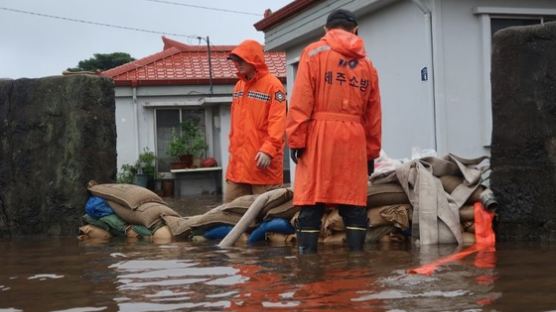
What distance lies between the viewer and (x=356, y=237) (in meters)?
5.39

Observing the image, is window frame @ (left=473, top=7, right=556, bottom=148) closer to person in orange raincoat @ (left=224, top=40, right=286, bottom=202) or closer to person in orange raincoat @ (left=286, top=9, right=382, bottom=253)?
person in orange raincoat @ (left=224, top=40, right=286, bottom=202)

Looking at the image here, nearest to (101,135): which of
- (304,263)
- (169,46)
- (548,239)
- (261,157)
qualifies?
(261,157)

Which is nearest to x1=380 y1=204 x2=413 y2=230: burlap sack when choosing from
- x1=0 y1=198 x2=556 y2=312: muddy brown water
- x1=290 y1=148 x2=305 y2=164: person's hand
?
x1=0 y1=198 x2=556 y2=312: muddy brown water

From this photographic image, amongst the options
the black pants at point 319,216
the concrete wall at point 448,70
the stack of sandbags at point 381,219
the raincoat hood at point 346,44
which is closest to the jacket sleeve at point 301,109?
the raincoat hood at point 346,44

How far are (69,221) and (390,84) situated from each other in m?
4.48

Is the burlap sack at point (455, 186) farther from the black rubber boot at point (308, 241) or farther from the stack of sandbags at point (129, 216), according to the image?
the stack of sandbags at point (129, 216)

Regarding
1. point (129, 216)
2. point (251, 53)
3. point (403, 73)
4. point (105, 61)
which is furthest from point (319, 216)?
point (105, 61)

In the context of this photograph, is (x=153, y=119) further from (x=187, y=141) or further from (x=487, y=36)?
(x=487, y=36)

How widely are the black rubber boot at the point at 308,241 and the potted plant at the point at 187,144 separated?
14.4 m

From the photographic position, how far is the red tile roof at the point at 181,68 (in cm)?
1995

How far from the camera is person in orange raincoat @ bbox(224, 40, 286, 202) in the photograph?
6.80m

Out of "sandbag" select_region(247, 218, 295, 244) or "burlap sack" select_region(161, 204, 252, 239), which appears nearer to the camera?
"sandbag" select_region(247, 218, 295, 244)

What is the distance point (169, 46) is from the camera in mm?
24547

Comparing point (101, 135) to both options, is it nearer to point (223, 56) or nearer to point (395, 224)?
point (395, 224)
